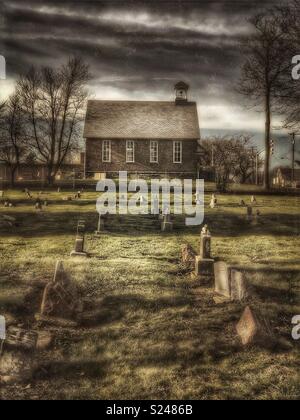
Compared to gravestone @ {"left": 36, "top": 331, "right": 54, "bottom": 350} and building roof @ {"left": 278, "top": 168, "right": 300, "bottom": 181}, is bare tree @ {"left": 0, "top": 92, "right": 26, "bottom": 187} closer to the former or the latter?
gravestone @ {"left": 36, "top": 331, "right": 54, "bottom": 350}

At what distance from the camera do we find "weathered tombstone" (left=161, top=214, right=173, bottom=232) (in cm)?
566

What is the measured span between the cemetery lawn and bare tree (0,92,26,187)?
2.00 feet

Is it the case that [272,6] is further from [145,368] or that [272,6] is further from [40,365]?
[40,365]

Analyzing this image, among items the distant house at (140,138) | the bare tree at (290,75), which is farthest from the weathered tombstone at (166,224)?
the bare tree at (290,75)

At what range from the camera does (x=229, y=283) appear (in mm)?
4812

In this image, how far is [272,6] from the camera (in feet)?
17.4

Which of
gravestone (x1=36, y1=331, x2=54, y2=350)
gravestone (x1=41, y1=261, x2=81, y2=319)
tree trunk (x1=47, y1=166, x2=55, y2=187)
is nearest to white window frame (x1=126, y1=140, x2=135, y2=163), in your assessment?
tree trunk (x1=47, y1=166, x2=55, y2=187)

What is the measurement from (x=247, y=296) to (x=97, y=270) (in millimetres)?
2137

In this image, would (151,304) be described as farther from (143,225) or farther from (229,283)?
(143,225)

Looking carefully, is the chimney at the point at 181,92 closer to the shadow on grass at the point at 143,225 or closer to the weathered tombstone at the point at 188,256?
the shadow on grass at the point at 143,225

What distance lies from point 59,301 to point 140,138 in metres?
3.15

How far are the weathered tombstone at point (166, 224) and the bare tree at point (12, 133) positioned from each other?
252 centimetres

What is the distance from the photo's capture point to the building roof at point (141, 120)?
576 cm

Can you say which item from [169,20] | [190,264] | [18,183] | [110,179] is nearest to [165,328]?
[190,264]
